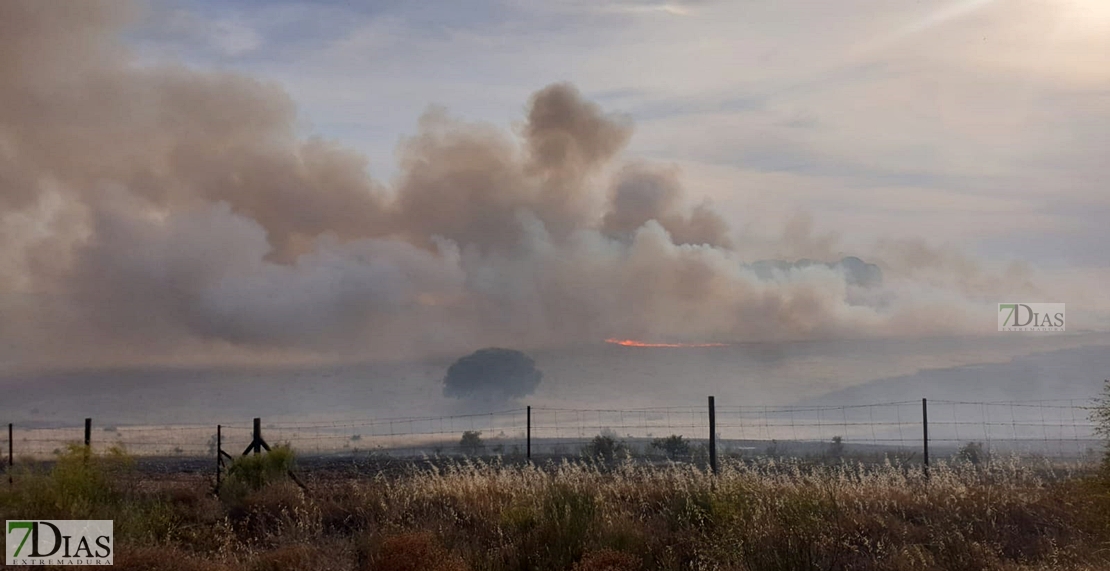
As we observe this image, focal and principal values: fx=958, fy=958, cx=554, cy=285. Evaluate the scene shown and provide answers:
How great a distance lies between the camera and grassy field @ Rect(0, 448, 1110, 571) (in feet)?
41.9

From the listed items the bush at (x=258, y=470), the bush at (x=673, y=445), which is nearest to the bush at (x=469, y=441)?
the bush at (x=673, y=445)

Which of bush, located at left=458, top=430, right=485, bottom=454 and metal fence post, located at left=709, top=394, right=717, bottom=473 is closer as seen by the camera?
metal fence post, located at left=709, top=394, right=717, bottom=473

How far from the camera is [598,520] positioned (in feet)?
49.9

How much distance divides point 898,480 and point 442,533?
9539mm

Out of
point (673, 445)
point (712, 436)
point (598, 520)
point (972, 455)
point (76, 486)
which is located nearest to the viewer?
point (598, 520)

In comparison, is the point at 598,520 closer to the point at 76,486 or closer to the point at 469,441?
the point at 76,486

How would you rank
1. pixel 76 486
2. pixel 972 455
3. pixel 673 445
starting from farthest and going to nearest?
pixel 673 445 < pixel 972 455 < pixel 76 486

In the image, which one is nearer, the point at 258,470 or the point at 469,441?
the point at 258,470

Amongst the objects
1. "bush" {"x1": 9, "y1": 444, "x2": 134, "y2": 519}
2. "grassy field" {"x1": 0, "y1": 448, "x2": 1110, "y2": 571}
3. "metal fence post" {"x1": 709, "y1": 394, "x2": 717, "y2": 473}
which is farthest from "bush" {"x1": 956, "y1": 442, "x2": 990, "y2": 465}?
"bush" {"x1": 9, "y1": 444, "x2": 134, "y2": 519}

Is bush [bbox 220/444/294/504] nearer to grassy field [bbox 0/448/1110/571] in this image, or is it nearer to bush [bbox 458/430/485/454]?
grassy field [bbox 0/448/1110/571]

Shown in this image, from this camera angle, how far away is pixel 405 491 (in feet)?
65.4

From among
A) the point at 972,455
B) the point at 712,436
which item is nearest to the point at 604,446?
the point at 972,455

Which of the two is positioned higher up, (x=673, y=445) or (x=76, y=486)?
(x=76, y=486)

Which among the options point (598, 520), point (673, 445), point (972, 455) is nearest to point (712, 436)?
point (598, 520)
